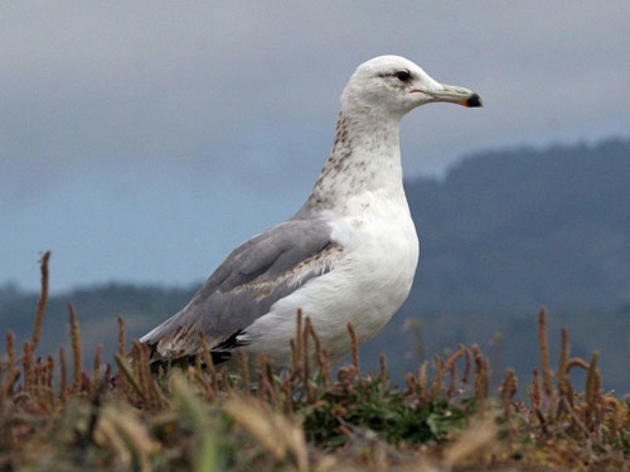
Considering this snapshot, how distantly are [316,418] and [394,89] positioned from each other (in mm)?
5489

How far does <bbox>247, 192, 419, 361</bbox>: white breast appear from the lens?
986 centimetres

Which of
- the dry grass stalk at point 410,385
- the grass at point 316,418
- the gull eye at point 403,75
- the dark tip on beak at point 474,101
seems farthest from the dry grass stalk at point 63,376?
the dark tip on beak at point 474,101

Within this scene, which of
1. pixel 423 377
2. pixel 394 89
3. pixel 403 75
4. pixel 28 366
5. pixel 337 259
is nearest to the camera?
pixel 423 377

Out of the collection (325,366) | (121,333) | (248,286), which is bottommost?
(325,366)

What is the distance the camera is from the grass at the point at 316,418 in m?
4.46

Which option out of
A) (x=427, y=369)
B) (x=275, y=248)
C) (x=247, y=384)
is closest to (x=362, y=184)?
(x=275, y=248)

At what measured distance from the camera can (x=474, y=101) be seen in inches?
459

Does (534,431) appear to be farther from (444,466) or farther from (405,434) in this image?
(444,466)

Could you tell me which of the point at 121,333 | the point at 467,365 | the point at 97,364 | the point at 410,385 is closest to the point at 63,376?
the point at 97,364

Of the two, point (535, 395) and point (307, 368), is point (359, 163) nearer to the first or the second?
point (535, 395)

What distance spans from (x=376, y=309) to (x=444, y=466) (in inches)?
215

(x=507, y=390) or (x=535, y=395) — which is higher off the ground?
(x=507, y=390)

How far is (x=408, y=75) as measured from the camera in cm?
1155

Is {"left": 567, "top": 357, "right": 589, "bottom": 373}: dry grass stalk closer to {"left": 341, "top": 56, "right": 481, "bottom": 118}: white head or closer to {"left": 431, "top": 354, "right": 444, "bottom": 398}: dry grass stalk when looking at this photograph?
{"left": 431, "top": 354, "right": 444, "bottom": 398}: dry grass stalk
